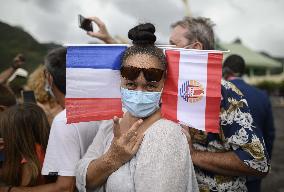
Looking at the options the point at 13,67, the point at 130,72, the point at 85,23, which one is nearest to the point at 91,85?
the point at 130,72

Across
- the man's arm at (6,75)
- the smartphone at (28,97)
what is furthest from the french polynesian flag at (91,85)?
the man's arm at (6,75)

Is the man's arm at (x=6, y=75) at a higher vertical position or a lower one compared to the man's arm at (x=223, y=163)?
higher

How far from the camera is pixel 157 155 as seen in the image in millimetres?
2061

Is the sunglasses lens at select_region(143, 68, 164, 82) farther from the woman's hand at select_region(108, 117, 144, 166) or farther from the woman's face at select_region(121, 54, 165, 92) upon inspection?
the woman's hand at select_region(108, 117, 144, 166)

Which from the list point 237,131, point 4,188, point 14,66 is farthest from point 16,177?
point 14,66

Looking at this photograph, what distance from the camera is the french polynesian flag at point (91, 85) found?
2555 mm

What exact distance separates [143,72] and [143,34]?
0.23m

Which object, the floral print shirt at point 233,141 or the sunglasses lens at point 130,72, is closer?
the sunglasses lens at point 130,72

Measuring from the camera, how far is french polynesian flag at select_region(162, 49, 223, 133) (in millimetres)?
2436

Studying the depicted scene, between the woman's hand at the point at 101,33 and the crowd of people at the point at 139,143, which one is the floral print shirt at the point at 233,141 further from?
the woman's hand at the point at 101,33

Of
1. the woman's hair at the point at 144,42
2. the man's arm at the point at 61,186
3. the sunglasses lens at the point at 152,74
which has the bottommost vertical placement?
the man's arm at the point at 61,186

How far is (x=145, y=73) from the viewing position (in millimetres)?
2273

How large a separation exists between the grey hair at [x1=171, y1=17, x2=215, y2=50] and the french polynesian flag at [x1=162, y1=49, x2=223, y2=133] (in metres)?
0.58

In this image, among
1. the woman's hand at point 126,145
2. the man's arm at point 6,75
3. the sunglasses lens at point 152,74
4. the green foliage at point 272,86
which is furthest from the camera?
the green foliage at point 272,86
